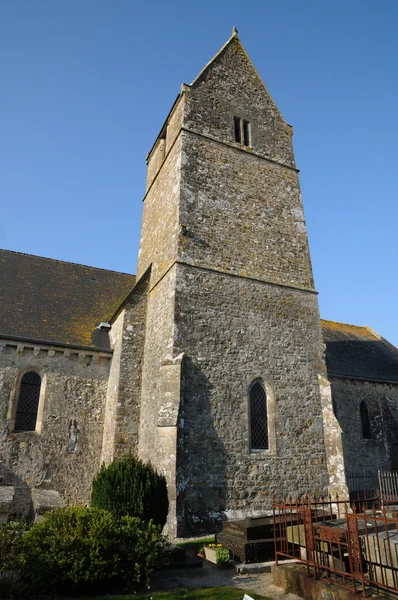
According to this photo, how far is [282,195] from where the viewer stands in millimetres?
16234

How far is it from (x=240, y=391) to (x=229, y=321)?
7.06ft

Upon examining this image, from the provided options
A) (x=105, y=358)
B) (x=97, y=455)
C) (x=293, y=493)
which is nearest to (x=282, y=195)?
(x=105, y=358)

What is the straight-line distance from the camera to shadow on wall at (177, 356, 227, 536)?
10.4 meters

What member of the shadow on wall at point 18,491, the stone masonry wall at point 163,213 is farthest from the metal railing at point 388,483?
the shadow on wall at point 18,491

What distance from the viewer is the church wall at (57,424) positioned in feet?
42.1

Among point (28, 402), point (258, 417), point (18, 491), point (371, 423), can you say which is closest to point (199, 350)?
point (258, 417)

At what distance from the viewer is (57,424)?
537 inches

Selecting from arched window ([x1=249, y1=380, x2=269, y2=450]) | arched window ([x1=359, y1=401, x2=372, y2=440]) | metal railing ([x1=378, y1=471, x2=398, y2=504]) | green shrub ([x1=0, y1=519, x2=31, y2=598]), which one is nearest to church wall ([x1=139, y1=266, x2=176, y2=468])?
arched window ([x1=249, y1=380, x2=269, y2=450])

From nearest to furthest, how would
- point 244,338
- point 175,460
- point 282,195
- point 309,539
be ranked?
point 309,539
point 175,460
point 244,338
point 282,195

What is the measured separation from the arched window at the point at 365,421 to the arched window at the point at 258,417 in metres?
8.15

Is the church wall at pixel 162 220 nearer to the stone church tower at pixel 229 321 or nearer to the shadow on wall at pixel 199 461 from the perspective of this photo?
the stone church tower at pixel 229 321

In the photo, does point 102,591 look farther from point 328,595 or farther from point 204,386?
point 204,386

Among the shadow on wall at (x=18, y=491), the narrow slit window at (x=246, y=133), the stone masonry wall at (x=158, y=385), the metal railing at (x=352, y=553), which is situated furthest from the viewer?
the narrow slit window at (x=246, y=133)

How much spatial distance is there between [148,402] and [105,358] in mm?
2926
